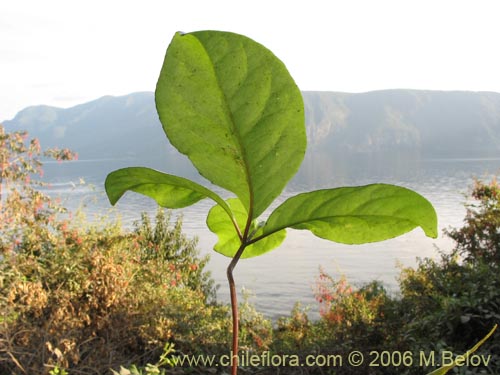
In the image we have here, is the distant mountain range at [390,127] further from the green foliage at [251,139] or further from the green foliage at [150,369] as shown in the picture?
the green foliage at [251,139]

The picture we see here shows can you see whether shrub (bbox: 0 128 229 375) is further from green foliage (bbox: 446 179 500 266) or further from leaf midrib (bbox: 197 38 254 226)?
green foliage (bbox: 446 179 500 266)

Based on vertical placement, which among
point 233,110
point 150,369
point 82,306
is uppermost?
point 233,110

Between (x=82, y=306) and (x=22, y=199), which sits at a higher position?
(x=22, y=199)

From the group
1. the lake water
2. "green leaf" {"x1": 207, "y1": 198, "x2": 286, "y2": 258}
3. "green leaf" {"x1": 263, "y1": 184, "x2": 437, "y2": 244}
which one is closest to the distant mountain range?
the lake water

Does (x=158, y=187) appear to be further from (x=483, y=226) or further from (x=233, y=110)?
(x=483, y=226)

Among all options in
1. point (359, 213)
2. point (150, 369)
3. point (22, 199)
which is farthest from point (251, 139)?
point (22, 199)

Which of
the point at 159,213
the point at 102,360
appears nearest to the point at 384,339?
the point at 102,360

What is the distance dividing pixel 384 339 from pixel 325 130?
118 m

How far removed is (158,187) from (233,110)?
157 mm

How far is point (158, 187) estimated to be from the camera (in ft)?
1.53

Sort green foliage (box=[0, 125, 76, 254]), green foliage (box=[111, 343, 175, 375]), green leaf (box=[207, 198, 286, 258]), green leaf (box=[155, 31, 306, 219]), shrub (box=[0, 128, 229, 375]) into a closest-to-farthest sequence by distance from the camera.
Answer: green leaf (box=[155, 31, 306, 219])
green leaf (box=[207, 198, 286, 258])
green foliage (box=[111, 343, 175, 375])
shrub (box=[0, 128, 229, 375])
green foliage (box=[0, 125, 76, 254])

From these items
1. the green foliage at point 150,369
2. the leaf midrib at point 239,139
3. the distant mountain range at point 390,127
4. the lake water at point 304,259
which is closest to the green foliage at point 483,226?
the lake water at point 304,259

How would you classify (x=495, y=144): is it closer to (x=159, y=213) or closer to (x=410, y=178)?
(x=410, y=178)

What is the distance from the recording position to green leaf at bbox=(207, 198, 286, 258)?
0.50m
